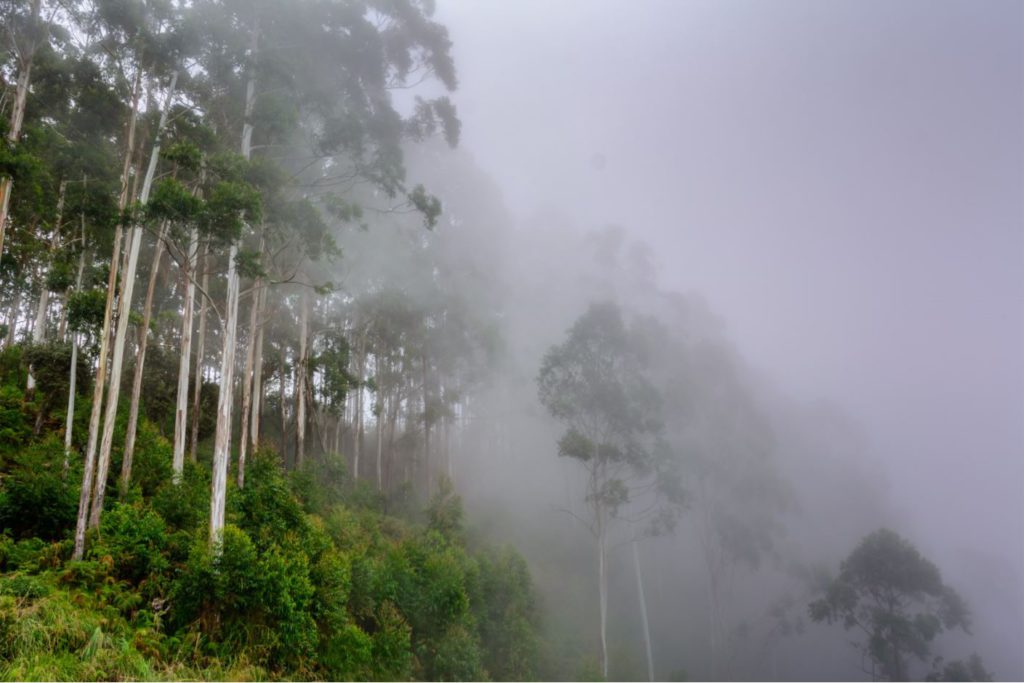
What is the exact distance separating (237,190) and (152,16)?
5353mm

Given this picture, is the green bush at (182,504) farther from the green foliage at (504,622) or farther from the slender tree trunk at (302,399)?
the green foliage at (504,622)

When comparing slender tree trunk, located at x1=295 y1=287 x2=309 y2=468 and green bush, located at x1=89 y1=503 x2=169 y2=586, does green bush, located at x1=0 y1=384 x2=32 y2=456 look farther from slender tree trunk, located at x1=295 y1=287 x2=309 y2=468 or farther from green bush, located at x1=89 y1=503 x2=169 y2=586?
slender tree trunk, located at x1=295 y1=287 x2=309 y2=468

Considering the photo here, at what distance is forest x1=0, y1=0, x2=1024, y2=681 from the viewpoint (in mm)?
9469

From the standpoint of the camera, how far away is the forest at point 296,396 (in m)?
9.47

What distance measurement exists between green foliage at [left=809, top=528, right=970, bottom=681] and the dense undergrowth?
25642 mm

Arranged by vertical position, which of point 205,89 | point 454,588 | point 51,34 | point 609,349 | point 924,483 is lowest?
point 454,588

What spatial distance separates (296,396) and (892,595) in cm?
3420

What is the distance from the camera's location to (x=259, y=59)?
13.1 meters

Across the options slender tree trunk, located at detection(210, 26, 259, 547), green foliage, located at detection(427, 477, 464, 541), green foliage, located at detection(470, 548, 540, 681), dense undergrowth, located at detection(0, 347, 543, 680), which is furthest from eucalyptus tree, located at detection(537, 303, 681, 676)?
slender tree trunk, located at detection(210, 26, 259, 547)

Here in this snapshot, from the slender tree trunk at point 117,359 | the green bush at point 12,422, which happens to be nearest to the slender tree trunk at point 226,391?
the slender tree trunk at point 117,359

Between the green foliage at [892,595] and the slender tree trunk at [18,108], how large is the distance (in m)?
40.1

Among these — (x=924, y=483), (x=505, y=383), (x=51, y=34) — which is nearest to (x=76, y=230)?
(x=51, y=34)

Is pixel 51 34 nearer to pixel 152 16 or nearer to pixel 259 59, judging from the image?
pixel 152 16

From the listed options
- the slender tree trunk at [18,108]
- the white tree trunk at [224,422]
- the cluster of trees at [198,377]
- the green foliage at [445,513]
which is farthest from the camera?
the green foliage at [445,513]
